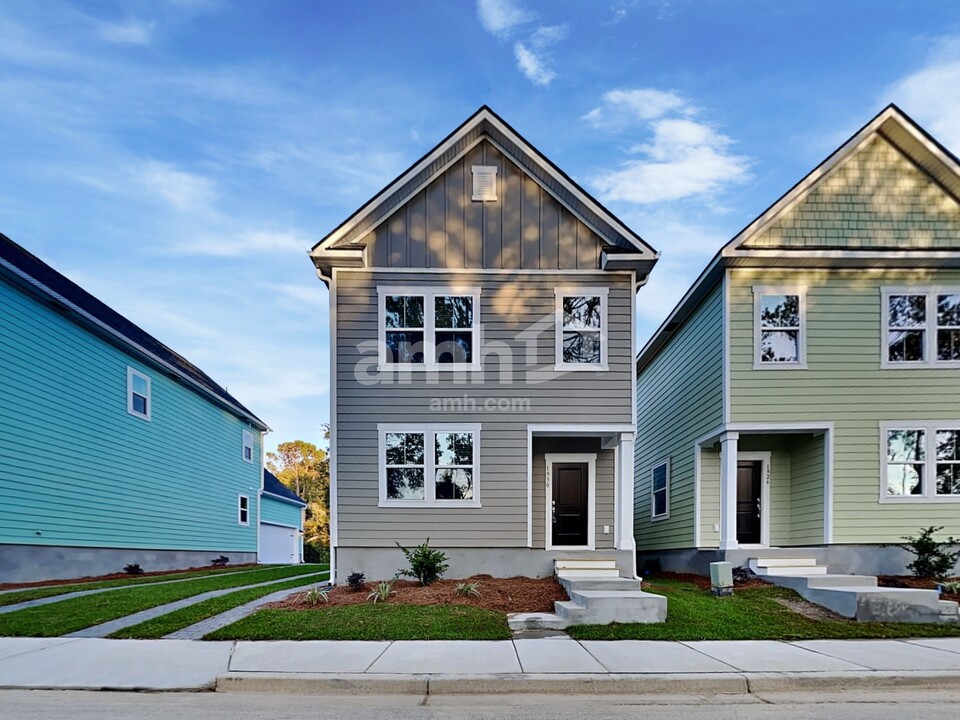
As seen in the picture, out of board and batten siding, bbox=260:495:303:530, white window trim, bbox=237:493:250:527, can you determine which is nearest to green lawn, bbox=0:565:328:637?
white window trim, bbox=237:493:250:527

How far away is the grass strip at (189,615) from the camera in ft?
27.8

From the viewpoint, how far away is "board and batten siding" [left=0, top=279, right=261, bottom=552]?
14.2m

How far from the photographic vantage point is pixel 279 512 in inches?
1227

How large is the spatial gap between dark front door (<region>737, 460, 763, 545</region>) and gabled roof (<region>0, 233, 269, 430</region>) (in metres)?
16.1

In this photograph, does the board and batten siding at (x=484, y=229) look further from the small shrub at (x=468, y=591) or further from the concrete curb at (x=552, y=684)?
the concrete curb at (x=552, y=684)

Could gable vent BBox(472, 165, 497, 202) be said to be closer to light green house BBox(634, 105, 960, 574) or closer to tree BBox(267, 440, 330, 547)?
light green house BBox(634, 105, 960, 574)

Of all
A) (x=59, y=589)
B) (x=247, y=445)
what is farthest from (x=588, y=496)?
(x=247, y=445)

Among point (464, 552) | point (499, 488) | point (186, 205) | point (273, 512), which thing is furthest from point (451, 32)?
point (273, 512)

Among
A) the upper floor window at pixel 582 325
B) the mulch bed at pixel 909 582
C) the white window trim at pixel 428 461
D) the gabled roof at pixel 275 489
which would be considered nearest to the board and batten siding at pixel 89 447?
the gabled roof at pixel 275 489

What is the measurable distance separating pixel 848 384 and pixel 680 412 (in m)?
4.34

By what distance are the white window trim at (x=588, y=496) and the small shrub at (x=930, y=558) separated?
19.7ft

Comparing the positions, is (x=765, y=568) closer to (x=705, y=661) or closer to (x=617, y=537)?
(x=617, y=537)

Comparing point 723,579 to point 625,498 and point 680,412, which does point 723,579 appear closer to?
point 625,498

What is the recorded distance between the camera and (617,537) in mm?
13148
